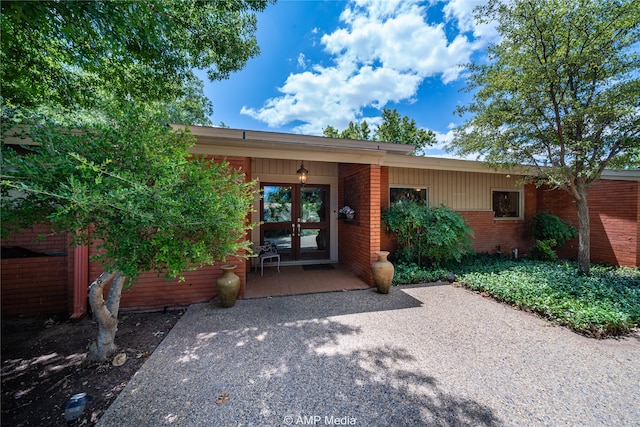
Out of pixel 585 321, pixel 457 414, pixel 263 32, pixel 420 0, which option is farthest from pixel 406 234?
pixel 263 32

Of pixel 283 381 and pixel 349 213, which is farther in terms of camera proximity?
pixel 349 213

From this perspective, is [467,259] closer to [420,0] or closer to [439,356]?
[439,356]

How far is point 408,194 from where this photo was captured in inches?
265

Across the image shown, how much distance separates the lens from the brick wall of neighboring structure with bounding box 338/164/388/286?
4.93 metres

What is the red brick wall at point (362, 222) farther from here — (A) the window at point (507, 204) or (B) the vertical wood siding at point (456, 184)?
(A) the window at point (507, 204)

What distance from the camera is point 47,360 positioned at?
2.60 metres

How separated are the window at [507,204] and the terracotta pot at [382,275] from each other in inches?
207

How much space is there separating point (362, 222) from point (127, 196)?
14.2ft

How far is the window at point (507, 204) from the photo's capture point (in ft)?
24.5

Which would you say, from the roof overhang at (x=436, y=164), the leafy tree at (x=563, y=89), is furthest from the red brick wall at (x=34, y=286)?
the leafy tree at (x=563, y=89)

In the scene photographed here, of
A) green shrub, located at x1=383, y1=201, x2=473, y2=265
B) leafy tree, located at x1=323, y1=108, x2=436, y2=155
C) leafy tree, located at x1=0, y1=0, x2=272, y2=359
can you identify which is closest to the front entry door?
green shrub, located at x1=383, y1=201, x2=473, y2=265

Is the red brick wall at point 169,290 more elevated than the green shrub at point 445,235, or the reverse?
the green shrub at point 445,235

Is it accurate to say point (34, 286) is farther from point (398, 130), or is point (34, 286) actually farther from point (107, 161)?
point (398, 130)

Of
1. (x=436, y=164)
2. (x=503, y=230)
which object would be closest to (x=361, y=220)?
(x=436, y=164)
